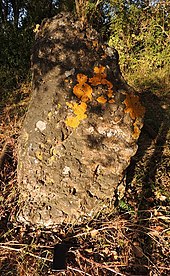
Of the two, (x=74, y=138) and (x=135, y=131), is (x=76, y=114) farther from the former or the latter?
(x=135, y=131)

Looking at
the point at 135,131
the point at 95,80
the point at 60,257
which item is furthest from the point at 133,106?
the point at 60,257

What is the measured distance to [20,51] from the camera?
789cm

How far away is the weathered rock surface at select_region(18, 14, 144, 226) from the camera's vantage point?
8.45ft

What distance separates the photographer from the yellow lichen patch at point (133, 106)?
2719 mm

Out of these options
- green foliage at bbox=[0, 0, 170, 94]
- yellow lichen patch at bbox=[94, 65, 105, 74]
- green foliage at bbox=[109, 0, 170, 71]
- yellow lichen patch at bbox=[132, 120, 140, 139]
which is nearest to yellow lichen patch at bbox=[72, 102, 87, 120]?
yellow lichen patch at bbox=[94, 65, 105, 74]

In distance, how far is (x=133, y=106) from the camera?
275cm

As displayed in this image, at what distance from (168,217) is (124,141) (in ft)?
2.76

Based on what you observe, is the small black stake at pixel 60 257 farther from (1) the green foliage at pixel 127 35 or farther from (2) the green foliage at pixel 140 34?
(2) the green foliage at pixel 140 34

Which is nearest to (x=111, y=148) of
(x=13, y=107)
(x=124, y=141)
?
(x=124, y=141)

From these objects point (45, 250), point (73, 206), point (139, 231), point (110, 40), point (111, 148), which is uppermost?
point (110, 40)

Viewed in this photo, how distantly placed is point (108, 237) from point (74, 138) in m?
0.95

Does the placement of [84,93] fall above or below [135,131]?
above

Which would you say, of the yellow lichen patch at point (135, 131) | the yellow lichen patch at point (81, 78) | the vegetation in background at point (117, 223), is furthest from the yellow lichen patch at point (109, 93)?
the vegetation in background at point (117, 223)

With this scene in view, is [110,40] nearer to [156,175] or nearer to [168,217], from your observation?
[156,175]
